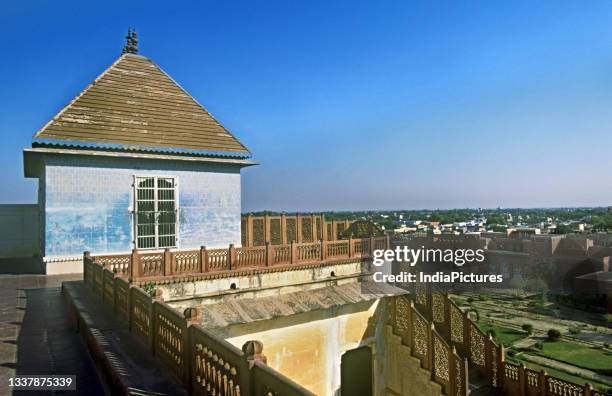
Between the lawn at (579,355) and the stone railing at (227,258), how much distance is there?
1150 inches

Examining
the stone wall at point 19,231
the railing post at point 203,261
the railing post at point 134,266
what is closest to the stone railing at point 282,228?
the railing post at point 203,261

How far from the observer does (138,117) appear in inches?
563

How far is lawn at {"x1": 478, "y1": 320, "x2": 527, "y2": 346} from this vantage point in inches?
1554

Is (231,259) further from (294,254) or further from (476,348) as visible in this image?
(476,348)

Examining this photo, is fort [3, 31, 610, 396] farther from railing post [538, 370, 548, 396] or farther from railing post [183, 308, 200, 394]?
railing post [183, 308, 200, 394]

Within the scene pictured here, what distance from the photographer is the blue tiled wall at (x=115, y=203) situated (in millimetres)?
12031

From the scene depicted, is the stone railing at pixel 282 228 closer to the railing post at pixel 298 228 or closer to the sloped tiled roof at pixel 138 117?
the railing post at pixel 298 228

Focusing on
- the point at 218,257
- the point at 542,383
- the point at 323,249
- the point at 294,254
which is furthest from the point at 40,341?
the point at 542,383

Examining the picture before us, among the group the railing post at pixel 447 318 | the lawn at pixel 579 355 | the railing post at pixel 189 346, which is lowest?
the lawn at pixel 579 355

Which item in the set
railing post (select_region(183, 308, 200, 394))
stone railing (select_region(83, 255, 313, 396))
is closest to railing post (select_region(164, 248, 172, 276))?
stone railing (select_region(83, 255, 313, 396))

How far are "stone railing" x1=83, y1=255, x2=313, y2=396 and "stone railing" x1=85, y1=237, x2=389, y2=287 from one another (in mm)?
2096

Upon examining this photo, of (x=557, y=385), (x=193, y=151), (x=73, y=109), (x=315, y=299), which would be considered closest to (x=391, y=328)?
(x=315, y=299)

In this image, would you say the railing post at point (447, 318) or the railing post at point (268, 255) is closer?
the railing post at point (268, 255)

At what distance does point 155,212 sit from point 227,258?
365 cm
